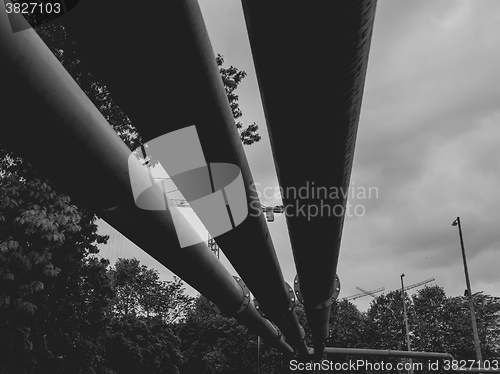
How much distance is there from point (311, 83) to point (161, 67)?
1.38 ft

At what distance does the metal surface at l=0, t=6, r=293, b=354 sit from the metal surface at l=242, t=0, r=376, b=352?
51cm

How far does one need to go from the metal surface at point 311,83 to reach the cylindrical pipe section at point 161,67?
143 mm

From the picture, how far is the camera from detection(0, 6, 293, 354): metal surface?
3.78ft

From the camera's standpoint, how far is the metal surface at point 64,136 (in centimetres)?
115

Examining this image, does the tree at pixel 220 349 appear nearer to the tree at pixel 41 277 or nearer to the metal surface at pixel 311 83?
the tree at pixel 41 277

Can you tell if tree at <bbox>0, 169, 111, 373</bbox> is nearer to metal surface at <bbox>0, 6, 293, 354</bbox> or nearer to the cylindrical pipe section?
metal surface at <bbox>0, 6, 293, 354</bbox>

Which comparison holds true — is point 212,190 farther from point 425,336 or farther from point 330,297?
point 425,336

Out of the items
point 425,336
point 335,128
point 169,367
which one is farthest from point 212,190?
point 425,336

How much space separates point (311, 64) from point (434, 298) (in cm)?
7195

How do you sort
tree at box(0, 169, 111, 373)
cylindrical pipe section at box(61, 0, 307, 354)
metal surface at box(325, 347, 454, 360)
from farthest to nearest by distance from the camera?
tree at box(0, 169, 111, 373), metal surface at box(325, 347, 454, 360), cylindrical pipe section at box(61, 0, 307, 354)

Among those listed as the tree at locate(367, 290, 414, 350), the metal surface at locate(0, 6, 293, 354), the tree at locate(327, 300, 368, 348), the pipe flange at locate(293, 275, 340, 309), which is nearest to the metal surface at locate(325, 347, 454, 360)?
the pipe flange at locate(293, 275, 340, 309)

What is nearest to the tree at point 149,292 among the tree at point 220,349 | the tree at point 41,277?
the tree at point 220,349

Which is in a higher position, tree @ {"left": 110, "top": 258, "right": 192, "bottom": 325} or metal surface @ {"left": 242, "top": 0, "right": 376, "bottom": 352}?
tree @ {"left": 110, "top": 258, "right": 192, "bottom": 325}

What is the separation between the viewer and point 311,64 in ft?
4.20
